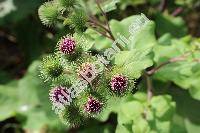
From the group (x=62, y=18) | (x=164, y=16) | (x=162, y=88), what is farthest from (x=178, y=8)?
(x=62, y=18)

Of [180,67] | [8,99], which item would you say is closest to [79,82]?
[180,67]

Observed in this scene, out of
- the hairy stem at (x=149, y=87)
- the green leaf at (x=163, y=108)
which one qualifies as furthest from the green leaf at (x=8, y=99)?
the green leaf at (x=163, y=108)

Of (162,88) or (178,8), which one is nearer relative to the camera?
(162,88)

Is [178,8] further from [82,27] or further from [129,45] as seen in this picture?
[82,27]

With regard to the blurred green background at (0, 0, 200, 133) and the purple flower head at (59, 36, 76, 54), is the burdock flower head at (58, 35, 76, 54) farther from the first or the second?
the blurred green background at (0, 0, 200, 133)

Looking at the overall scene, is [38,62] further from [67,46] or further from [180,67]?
[67,46]

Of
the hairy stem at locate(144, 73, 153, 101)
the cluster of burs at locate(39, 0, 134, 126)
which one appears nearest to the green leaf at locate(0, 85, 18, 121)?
the hairy stem at locate(144, 73, 153, 101)
